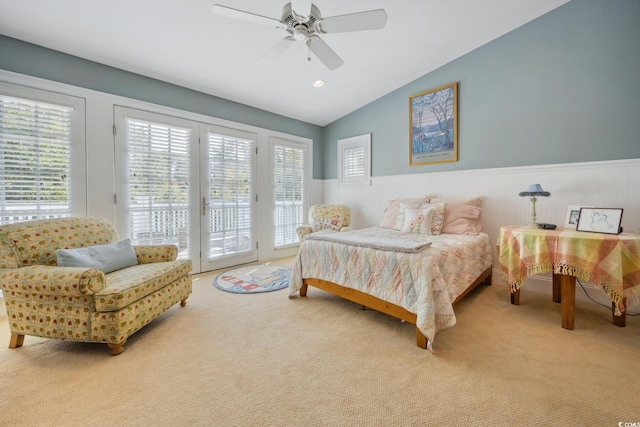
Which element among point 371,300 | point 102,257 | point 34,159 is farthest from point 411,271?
point 34,159

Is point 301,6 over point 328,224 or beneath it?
over

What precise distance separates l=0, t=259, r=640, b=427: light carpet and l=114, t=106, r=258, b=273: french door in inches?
54.5

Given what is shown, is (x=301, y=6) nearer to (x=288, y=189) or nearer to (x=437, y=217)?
(x=437, y=217)

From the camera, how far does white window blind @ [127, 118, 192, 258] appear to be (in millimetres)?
3104

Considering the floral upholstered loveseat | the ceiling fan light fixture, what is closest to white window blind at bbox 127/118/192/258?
the floral upholstered loveseat

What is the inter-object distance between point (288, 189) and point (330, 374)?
3539 mm

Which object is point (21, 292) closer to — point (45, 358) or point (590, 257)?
point (45, 358)

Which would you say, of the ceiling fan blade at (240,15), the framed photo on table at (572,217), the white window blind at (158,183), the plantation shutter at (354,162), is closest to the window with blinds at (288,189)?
the plantation shutter at (354,162)

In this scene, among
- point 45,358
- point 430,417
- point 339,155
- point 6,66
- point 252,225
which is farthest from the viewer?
point 339,155

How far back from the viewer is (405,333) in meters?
2.07

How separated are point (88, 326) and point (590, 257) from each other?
3.63 meters

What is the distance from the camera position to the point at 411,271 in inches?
76.3

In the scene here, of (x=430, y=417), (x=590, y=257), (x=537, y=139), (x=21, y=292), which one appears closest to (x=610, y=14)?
(x=537, y=139)

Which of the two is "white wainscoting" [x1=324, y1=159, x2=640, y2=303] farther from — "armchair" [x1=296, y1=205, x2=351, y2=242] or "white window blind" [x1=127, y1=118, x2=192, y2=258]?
"white window blind" [x1=127, y1=118, x2=192, y2=258]
